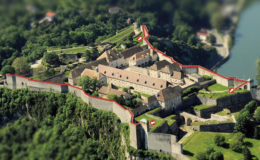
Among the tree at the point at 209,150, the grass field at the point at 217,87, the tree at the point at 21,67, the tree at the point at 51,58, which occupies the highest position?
the tree at the point at 51,58

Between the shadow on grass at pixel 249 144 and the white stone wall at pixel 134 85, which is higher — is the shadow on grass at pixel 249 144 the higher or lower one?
the lower one

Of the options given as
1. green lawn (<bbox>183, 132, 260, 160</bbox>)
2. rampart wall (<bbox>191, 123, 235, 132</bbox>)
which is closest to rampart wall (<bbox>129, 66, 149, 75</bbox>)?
rampart wall (<bbox>191, 123, 235, 132</bbox>)

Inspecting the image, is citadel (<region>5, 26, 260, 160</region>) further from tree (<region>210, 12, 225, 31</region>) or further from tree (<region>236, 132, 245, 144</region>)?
tree (<region>210, 12, 225, 31</region>)

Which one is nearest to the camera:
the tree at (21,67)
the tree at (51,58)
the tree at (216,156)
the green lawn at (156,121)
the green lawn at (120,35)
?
the tree at (216,156)

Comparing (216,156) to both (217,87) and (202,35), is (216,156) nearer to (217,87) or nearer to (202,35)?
(217,87)

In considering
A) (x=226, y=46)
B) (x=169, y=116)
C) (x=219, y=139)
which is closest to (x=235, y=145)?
(x=219, y=139)

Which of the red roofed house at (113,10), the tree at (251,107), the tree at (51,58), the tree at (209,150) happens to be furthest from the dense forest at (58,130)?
the red roofed house at (113,10)

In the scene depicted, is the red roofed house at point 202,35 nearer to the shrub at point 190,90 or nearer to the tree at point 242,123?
the shrub at point 190,90
